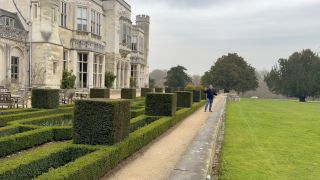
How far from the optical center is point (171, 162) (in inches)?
346

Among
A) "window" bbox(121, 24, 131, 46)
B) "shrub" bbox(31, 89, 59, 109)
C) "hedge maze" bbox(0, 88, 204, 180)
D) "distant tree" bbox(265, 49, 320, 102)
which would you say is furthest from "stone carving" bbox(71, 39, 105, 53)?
"distant tree" bbox(265, 49, 320, 102)

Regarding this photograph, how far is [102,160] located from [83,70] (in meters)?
28.4

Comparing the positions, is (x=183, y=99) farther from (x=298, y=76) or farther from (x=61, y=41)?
(x=298, y=76)

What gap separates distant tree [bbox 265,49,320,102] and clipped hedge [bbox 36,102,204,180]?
61.1 metres

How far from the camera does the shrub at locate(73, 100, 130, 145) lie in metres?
8.62

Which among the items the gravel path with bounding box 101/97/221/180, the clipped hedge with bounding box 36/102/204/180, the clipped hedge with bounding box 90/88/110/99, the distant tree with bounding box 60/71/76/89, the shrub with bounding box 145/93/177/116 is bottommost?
the gravel path with bounding box 101/97/221/180

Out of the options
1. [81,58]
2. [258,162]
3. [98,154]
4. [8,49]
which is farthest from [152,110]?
[81,58]

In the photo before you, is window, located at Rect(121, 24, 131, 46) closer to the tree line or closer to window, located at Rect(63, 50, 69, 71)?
window, located at Rect(63, 50, 69, 71)

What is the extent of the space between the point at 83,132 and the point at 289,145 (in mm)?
7265

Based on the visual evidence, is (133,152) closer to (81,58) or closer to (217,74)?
(81,58)

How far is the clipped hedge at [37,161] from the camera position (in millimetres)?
5887

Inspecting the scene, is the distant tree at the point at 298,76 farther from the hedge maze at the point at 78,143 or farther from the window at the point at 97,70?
the hedge maze at the point at 78,143

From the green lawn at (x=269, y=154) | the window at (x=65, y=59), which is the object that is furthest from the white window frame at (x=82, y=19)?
the green lawn at (x=269, y=154)

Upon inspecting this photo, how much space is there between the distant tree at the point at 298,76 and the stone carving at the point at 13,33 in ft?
174
